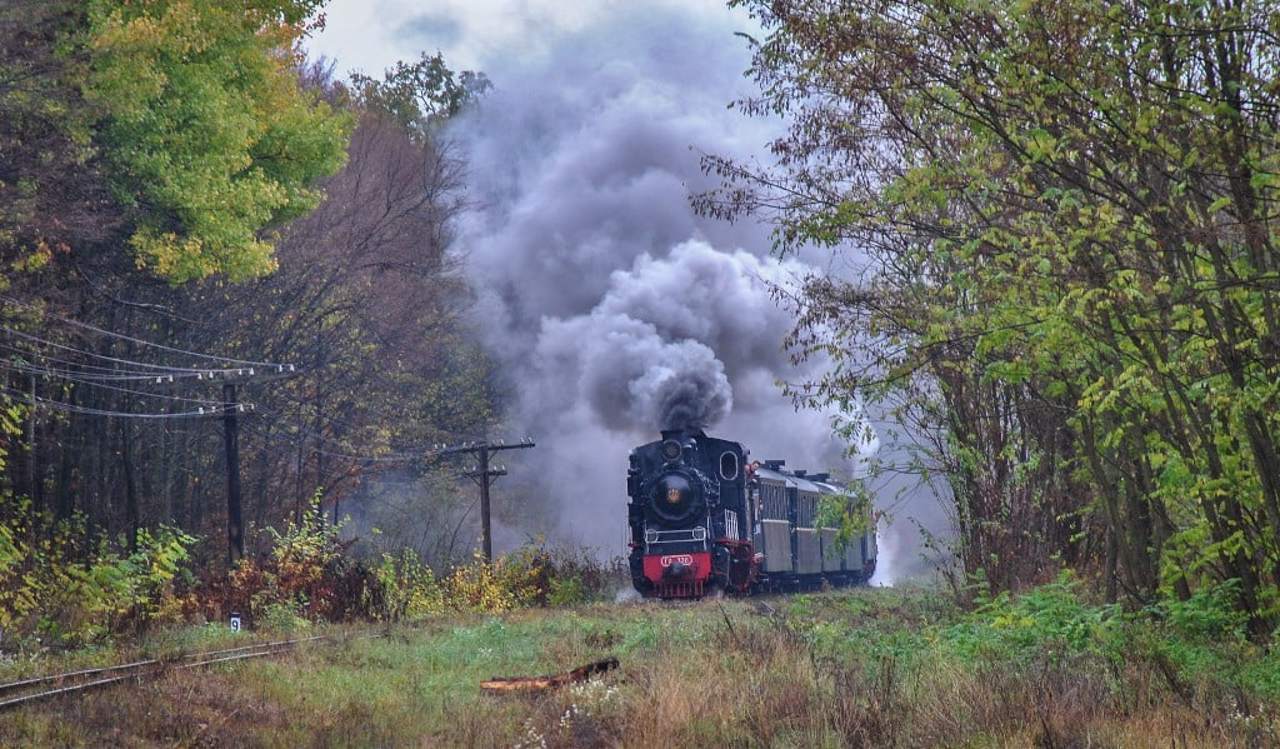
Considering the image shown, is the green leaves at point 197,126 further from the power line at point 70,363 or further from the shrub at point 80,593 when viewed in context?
the shrub at point 80,593

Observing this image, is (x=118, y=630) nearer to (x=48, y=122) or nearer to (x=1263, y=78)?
(x=48, y=122)

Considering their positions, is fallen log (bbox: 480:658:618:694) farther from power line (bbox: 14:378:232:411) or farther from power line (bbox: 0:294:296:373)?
power line (bbox: 14:378:232:411)

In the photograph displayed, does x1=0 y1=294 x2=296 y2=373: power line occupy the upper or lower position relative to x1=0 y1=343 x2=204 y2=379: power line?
upper

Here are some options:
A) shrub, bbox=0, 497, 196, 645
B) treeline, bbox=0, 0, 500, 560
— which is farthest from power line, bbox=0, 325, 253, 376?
shrub, bbox=0, 497, 196, 645

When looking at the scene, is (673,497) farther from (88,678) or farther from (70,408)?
(88,678)

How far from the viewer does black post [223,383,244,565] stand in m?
25.9

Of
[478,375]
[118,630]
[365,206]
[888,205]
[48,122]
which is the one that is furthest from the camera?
[478,375]

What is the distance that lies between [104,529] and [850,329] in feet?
54.7

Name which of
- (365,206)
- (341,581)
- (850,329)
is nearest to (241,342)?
(365,206)

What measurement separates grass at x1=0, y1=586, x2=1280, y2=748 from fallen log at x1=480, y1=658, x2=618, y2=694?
0.64 ft

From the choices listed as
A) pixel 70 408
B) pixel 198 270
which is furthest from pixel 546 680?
pixel 70 408

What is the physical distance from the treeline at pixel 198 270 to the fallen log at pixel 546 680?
24.1 feet

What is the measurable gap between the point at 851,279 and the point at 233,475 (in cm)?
1234

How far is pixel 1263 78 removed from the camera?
9.42 m
